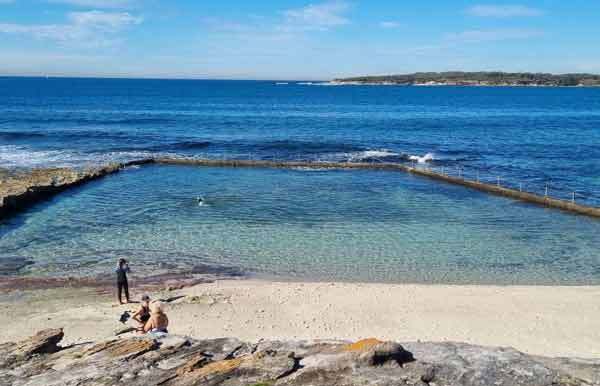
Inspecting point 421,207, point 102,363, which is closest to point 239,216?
point 421,207

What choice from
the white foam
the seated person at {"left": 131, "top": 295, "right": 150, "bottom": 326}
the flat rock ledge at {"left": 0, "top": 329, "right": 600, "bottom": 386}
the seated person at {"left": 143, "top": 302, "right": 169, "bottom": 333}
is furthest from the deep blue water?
the flat rock ledge at {"left": 0, "top": 329, "right": 600, "bottom": 386}

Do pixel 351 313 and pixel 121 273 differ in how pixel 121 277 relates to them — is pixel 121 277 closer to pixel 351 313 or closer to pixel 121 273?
pixel 121 273

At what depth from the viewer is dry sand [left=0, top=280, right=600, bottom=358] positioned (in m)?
17.2

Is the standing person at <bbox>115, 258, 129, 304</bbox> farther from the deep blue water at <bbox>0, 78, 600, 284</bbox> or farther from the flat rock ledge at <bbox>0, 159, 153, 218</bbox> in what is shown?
the flat rock ledge at <bbox>0, 159, 153, 218</bbox>

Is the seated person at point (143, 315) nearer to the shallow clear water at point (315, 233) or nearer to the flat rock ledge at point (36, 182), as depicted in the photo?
the shallow clear water at point (315, 233)

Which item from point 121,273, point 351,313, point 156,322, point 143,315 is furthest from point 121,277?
point 351,313

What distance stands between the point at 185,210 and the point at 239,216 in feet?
11.4

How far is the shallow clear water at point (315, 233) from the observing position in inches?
963

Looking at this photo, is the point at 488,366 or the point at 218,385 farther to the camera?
the point at 488,366

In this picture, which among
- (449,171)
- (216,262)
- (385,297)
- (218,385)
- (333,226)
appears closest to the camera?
(218,385)

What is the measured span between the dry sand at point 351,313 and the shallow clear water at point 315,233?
2279mm

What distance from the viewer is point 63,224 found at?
30672mm

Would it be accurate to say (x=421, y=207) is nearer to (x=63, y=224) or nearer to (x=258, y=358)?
(x=63, y=224)

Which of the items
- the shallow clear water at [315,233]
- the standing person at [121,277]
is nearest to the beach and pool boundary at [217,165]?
the shallow clear water at [315,233]
